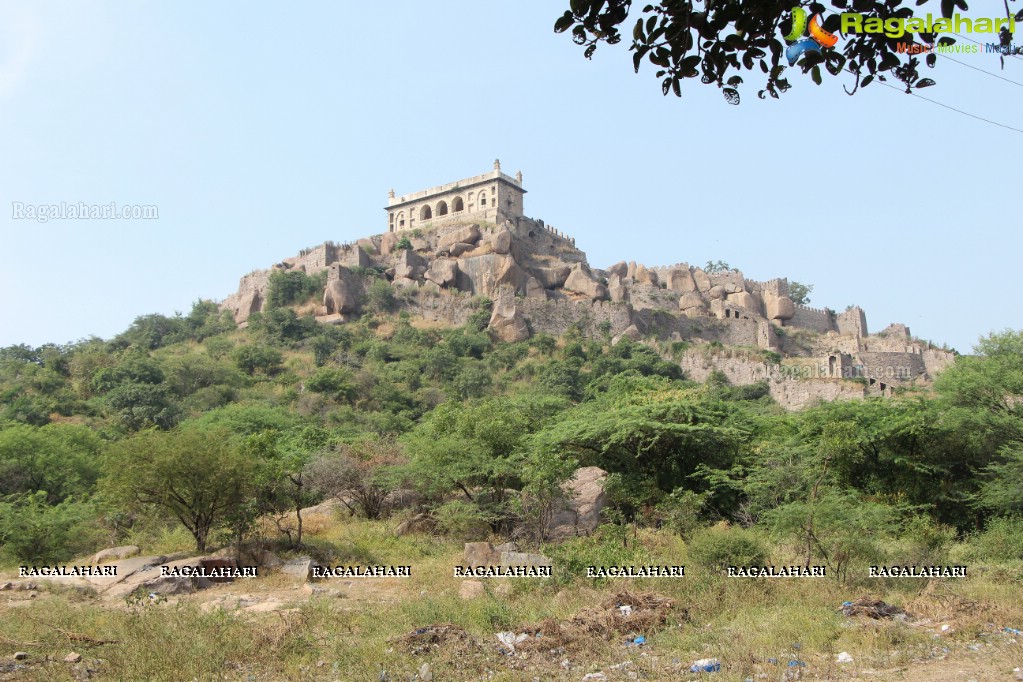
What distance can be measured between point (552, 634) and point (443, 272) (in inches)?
1706

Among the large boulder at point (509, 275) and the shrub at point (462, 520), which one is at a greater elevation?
the large boulder at point (509, 275)

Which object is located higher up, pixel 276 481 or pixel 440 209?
pixel 440 209

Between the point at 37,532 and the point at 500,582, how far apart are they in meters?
8.27

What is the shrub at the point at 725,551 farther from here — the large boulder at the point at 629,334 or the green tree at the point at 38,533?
the large boulder at the point at 629,334

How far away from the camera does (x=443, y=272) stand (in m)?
50.5

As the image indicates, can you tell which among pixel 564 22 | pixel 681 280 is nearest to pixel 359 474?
pixel 564 22

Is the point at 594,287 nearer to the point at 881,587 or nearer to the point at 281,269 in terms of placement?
the point at 281,269

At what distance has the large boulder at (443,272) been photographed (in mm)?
50281

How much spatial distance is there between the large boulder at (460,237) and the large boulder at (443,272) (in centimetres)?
202

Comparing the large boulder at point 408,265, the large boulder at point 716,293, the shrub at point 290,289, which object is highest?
the large boulder at point 408,265

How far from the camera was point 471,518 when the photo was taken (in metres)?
14.7

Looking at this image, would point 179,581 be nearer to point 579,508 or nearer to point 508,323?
point 579,508

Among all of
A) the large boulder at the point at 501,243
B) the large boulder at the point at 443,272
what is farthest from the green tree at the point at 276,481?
the large boulder at the point at 501,243

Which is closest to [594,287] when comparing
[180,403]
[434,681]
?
[180,403]
